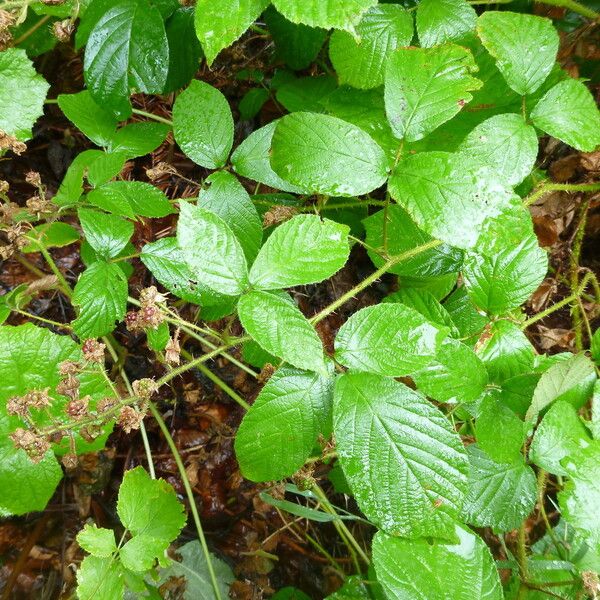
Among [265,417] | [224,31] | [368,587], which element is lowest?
[368,587]

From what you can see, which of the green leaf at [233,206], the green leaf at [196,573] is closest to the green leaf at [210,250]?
the green leaf at [233,206]

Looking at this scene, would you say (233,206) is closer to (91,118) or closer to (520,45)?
(91,118)

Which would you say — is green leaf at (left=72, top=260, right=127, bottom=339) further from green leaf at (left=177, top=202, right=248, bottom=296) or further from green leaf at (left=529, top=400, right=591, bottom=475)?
green leaf at (left=529, top=400, right=591, bottom=475)

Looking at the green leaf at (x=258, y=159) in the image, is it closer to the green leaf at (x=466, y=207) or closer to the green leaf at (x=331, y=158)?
the green leaf at (x=331, y=158)

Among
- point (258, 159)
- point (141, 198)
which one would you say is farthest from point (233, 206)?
point (141, 198)

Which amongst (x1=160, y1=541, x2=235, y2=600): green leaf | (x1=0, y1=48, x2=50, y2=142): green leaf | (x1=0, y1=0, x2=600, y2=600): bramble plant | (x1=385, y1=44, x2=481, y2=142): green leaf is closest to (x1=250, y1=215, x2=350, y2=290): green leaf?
(x1=0, y1=0, x2=600, y2=600): bramble plant

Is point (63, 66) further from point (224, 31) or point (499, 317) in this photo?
point (499, 317)

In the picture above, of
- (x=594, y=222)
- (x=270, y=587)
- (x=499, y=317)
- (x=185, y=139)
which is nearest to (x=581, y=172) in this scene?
(x=594, y=222)
